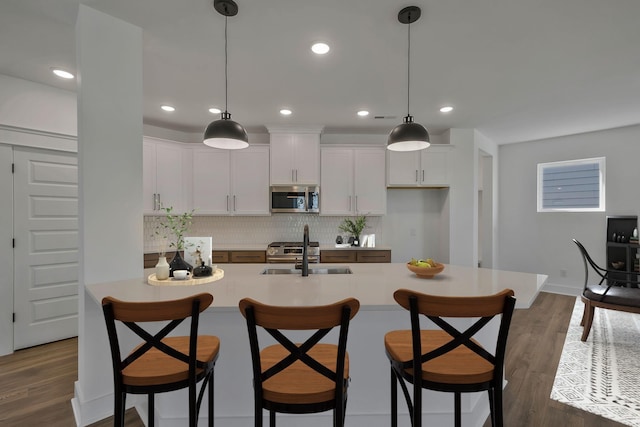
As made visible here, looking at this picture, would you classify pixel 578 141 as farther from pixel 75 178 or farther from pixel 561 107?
pixel 75 178

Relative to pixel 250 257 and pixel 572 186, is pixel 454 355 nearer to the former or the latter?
pixel 250 257

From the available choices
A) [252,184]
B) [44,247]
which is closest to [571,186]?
[252,184]

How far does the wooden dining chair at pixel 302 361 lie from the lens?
3.82 feet

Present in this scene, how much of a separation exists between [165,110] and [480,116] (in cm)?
430

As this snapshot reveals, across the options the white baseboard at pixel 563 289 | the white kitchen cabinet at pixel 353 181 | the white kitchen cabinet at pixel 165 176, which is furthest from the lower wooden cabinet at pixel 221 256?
the white baseboard at pixel 563 289

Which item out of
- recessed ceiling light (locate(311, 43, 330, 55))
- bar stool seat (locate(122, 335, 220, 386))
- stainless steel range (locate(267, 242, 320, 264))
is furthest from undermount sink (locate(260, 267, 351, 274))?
recessed ceiling light (locate(311, 43, 330, 55))

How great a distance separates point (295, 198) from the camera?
15.3 ft

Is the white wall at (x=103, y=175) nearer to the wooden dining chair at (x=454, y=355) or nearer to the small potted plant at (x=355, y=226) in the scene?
the wooden dining chair at (x=454, y=355)

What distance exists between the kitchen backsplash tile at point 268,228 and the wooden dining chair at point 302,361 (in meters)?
3.82

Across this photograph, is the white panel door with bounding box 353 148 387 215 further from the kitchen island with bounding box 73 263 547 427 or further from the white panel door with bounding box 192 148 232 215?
the kitchen island with bounding box 73 263 547 427

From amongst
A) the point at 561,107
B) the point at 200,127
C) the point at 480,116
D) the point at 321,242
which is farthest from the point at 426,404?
the point at 200,127

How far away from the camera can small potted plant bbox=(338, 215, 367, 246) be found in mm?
4883

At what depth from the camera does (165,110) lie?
4.05m

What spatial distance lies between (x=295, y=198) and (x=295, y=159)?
602mm
